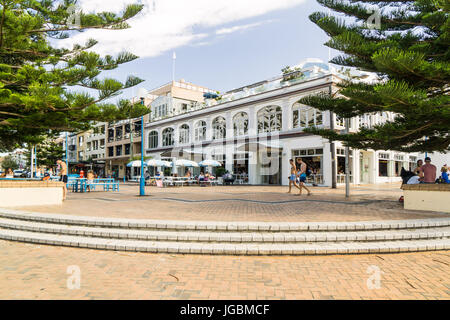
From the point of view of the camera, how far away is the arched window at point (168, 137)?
37312mm

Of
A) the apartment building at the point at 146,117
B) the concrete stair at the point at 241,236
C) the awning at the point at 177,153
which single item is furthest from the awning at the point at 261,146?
the concrete stair at the point at 241,236

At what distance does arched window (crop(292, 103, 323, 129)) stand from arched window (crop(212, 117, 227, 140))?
8.51m

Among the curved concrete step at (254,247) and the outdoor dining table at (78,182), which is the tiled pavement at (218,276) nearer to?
the curved concrete step at (254,247)

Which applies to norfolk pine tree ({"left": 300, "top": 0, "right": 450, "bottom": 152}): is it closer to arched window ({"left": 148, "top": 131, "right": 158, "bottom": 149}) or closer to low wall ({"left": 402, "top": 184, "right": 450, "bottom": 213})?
low wall ({"left": 402, "top": 184, "right": 450, "bottom": 213})

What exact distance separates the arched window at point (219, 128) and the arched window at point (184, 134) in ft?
15.2

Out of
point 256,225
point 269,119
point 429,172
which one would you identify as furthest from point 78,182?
point 429,172

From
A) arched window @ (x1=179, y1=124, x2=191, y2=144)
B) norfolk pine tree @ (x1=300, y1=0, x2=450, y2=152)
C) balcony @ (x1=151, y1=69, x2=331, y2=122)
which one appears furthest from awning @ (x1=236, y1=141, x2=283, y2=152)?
arched window @ (x1=179, y1=124, x2=191, y2=144)

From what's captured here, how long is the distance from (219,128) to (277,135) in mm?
8024

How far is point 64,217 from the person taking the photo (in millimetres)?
6551

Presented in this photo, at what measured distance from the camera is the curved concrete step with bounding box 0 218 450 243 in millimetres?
5297
